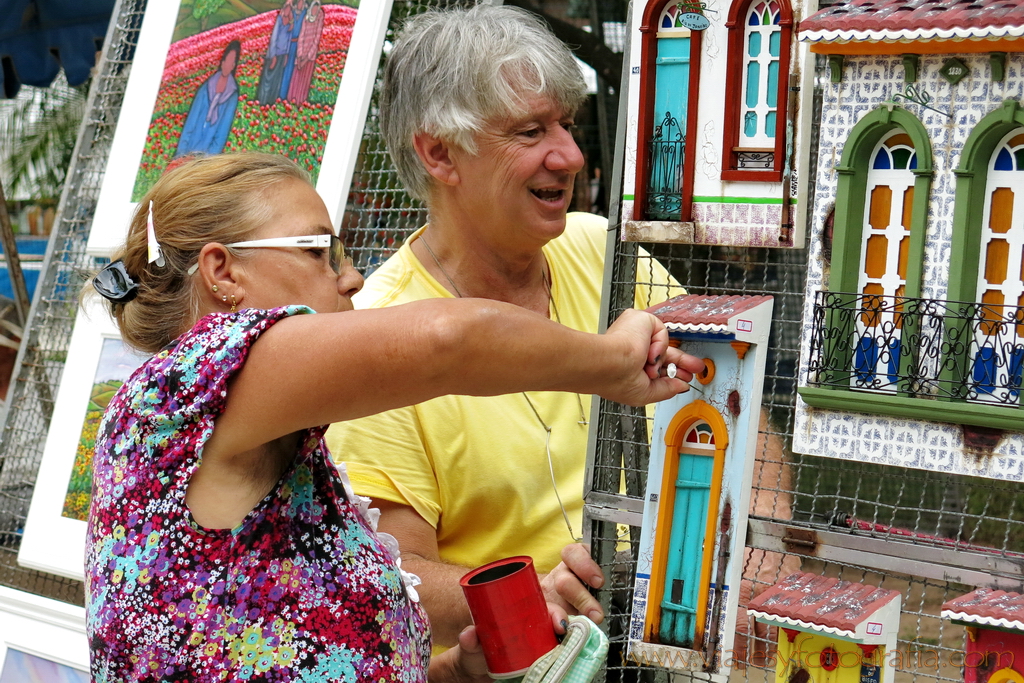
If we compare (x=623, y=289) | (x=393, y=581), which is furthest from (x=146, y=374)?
(x=623, y=289)

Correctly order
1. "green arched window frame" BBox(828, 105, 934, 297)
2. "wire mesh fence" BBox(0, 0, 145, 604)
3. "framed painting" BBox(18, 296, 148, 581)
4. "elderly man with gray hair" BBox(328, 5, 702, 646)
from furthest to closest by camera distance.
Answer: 1. "wire mesh fence" BBox(0, 0, 145, 604)
2. "framed painting" BBox(18, 296, 148, 581)
3. "elderly man with gray hair" BBox(328, 5, 702, 646)
4. "green arched window frame" BBox(828, 105, 934, 297)

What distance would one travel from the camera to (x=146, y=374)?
0.97 m

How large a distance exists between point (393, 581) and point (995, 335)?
73 centimetres

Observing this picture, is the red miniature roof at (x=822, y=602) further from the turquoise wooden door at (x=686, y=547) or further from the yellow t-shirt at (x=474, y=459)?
the yellow t-shirt at (x=474, y=459)

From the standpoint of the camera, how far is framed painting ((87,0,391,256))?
2275 mm

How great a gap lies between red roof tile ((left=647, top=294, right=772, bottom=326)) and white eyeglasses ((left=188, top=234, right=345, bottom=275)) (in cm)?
40

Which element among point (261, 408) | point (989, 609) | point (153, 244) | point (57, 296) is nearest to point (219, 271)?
point (153, 244)

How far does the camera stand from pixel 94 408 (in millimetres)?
2531

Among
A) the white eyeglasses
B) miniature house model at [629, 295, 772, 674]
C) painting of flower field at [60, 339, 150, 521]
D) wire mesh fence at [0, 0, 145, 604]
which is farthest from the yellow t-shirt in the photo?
wire mesh fence at [0, 0, 145, 604]

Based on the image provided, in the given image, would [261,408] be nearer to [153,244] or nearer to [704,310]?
[153,244]

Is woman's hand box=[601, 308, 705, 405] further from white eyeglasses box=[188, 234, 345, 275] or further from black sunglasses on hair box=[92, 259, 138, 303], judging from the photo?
black sunglasses on hair box=[92, 259, 138, 303]

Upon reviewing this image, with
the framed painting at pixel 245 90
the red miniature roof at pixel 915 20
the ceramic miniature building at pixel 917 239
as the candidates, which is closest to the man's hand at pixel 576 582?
the ceramic miniature building at pixel 917 239

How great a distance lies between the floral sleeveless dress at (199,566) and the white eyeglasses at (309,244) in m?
0.14

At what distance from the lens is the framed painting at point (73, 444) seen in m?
2.47
